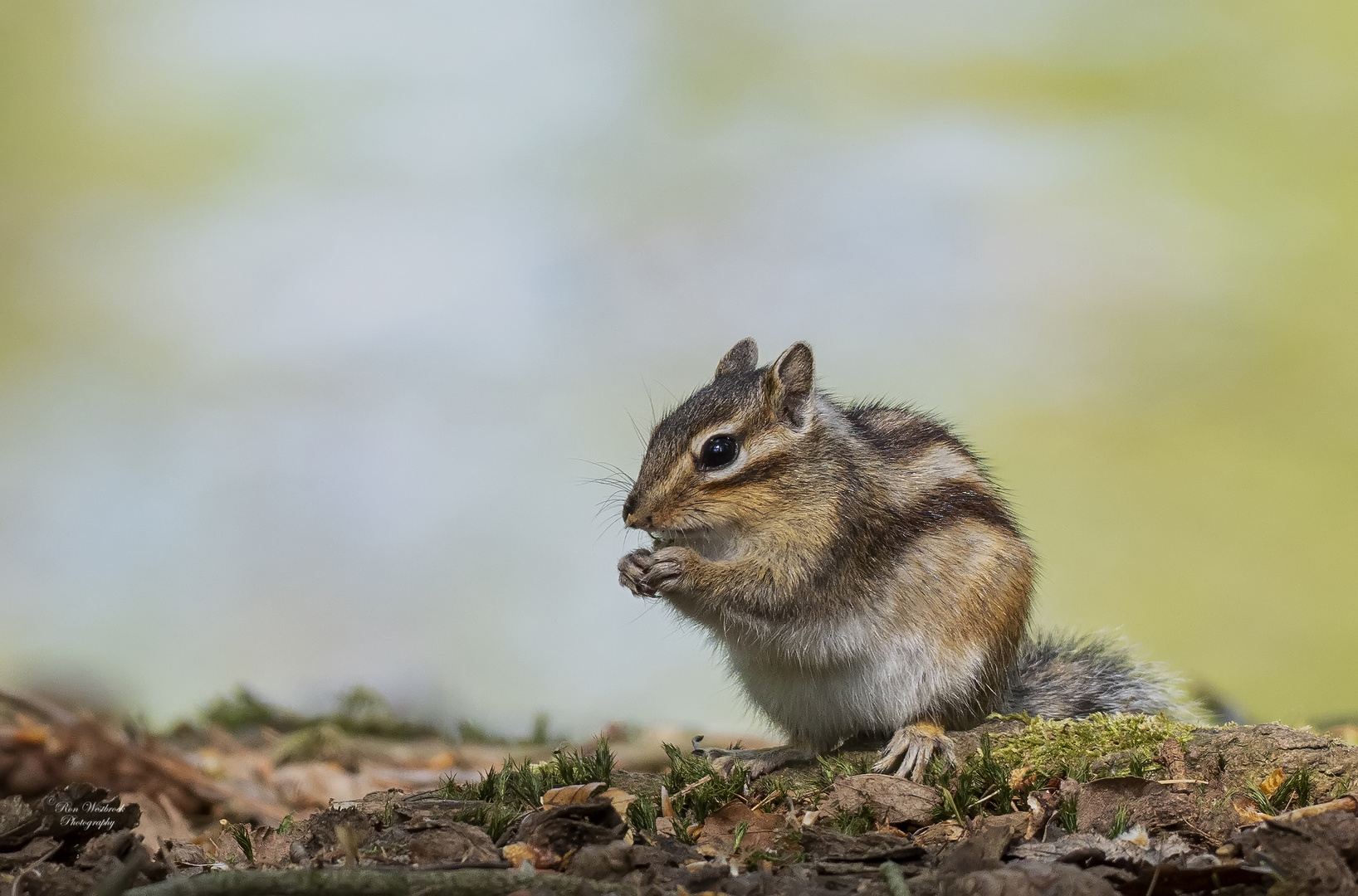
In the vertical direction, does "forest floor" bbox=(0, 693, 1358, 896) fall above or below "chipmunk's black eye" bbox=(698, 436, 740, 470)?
below

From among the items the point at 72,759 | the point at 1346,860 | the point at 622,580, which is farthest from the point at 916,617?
the point at 72,759

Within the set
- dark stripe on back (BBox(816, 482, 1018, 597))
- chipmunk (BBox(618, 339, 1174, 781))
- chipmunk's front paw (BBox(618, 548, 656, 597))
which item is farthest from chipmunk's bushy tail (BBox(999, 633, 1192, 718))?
chipmunk's front paw (BBox(618, 548, 656, 597))

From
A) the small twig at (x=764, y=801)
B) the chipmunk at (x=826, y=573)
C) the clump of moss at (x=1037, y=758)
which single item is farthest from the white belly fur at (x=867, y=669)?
the small twig at (x=764, y=801)

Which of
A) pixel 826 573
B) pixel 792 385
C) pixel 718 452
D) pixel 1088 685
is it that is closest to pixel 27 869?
pixel 718 452

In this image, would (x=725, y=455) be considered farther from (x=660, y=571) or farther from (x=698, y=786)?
(x=698, y=786)

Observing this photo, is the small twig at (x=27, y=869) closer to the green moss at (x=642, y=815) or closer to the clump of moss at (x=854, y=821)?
the green moss at (x=642, y=815)

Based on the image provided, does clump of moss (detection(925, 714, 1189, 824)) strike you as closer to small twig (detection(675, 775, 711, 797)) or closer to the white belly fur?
the white belly fur

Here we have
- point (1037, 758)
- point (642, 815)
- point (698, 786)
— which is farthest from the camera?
point (1037, 758)
